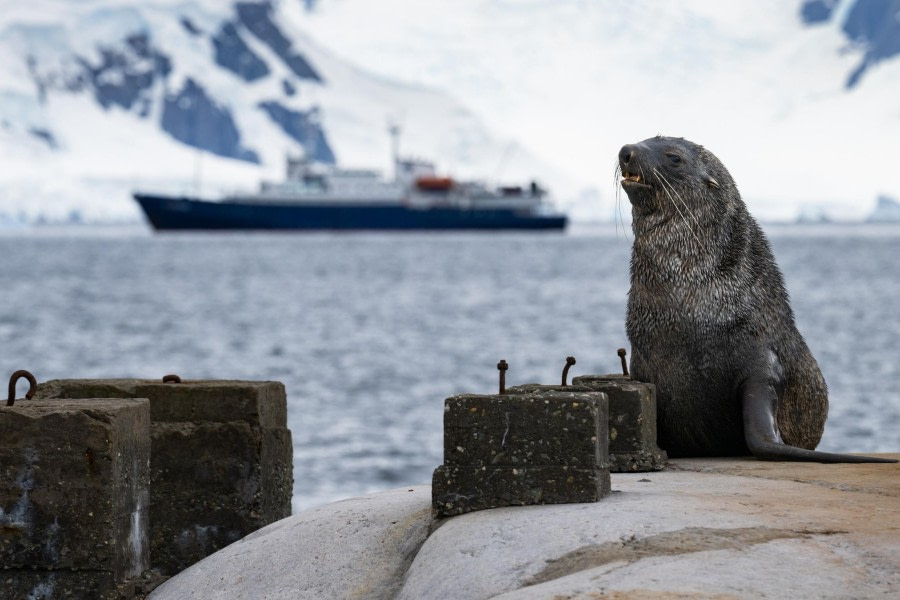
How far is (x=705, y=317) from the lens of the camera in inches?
313

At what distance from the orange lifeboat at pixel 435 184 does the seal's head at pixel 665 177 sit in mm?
123141

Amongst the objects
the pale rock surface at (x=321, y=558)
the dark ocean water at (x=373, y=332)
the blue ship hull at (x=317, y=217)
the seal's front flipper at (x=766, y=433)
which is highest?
the blue ship hull at (x=317, y=217)

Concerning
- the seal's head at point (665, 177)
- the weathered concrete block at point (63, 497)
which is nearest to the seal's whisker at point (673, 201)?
the seal's head at point (665, 177)

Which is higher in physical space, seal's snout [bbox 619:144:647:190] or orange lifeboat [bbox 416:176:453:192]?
orange lifeboat [bbox 416:176:453:192]

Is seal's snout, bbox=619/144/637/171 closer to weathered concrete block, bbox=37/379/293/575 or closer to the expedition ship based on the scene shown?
weathered concrete block, bbox=37/379/293/575

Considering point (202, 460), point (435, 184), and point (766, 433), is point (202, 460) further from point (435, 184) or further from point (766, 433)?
point (435, 184)

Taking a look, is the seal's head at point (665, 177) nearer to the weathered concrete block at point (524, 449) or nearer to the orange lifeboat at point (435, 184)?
the weathered concrete block at point (524, 449)

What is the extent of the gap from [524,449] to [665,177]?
2684mm

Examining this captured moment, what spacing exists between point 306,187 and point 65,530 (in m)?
122

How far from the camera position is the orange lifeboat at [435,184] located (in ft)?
431

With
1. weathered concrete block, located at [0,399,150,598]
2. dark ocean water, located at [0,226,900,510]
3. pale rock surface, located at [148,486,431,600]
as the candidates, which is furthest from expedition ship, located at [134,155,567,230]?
weathered concrete block, located at [0,399,150,598]

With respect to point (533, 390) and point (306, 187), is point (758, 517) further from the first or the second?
point (306, 187)

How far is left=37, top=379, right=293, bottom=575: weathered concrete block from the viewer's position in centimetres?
709

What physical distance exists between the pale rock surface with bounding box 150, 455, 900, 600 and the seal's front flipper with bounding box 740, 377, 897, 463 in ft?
0.88
